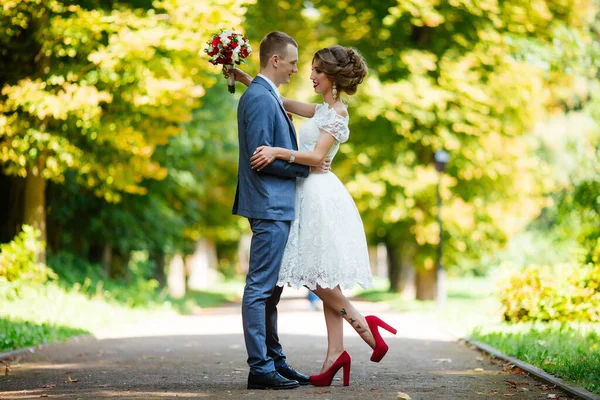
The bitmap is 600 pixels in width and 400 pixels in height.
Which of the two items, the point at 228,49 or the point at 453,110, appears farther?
the point at 453,110

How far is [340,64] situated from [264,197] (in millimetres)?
1105

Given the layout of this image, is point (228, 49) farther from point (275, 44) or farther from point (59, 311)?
point (59, 311)

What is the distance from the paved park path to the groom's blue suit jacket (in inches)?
48.9

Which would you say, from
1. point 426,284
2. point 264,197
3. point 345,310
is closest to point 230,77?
point 264,197

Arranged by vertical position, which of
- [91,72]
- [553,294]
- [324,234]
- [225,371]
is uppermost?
[91,72]

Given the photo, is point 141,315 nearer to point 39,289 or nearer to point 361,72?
point 39,289

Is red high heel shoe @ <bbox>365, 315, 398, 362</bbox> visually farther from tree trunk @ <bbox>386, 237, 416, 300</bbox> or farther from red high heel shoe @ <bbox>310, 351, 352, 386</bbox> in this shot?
tree trunk @ <bbox>386, 237, 416, 300</bbox>

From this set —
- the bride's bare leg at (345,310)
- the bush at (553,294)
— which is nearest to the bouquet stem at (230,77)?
the bride's bare leg at (345,310)

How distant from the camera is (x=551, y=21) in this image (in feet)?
67.6

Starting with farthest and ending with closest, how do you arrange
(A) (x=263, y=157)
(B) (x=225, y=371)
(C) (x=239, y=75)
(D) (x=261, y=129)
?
1. (B) (x=225, y=371)
2. (C) (x=239, y=75)
3. (D) (x=261, y=129)
4. (A) (x=263, y=157)

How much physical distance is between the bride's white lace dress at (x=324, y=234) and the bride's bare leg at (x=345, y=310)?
0.27 ft

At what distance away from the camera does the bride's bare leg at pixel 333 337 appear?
21.1 ft

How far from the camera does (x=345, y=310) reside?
6418mm

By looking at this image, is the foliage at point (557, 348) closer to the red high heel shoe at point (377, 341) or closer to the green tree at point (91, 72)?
the red high heel shoe at point (377, 341)
